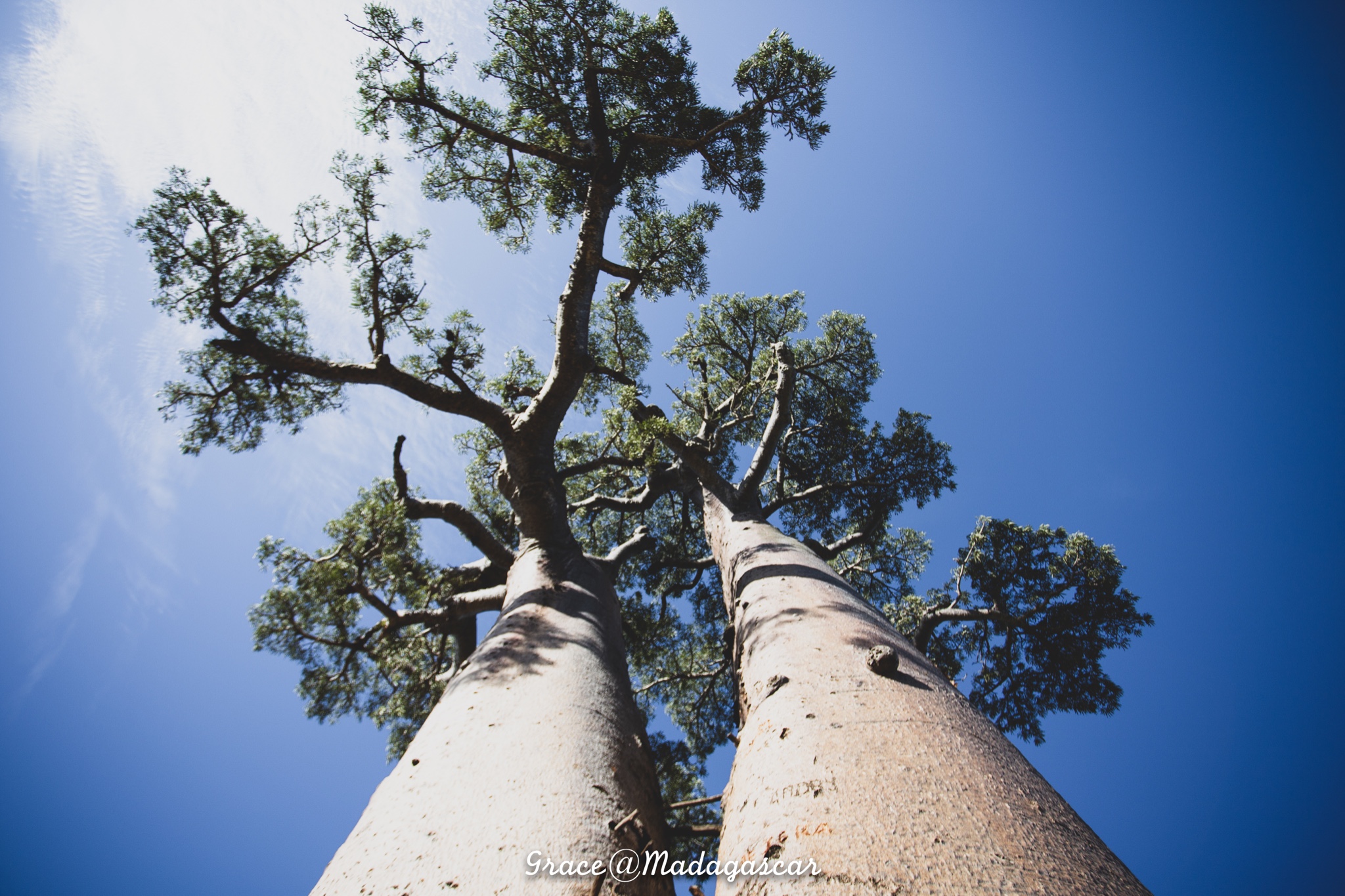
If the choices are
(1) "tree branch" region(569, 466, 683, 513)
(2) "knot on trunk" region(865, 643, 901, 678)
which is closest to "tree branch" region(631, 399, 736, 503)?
(1) "tree branch" region(569, 466, 683, 513)

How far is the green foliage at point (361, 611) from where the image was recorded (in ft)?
14.5

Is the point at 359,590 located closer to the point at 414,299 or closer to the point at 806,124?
the point at 414,299

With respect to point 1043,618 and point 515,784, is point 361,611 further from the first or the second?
point 1043,618

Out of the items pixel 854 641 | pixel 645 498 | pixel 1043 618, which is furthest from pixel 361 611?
pixel 1043 618

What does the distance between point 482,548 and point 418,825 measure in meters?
3.08

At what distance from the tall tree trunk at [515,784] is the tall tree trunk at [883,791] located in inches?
14.9

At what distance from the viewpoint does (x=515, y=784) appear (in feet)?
4.87

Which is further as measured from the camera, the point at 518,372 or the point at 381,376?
the point at 518,372

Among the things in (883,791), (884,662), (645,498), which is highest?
(645,498)

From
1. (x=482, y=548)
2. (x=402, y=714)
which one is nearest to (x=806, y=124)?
(x=482, y=548)

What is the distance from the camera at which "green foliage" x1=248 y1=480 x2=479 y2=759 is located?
14.5 feet

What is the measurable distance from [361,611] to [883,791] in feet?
16.6

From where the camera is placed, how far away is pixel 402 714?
527 cm

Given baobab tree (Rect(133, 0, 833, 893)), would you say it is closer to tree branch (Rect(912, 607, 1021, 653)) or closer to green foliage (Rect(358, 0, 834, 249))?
green foliage (Rect(358, 0, 834, 249))
